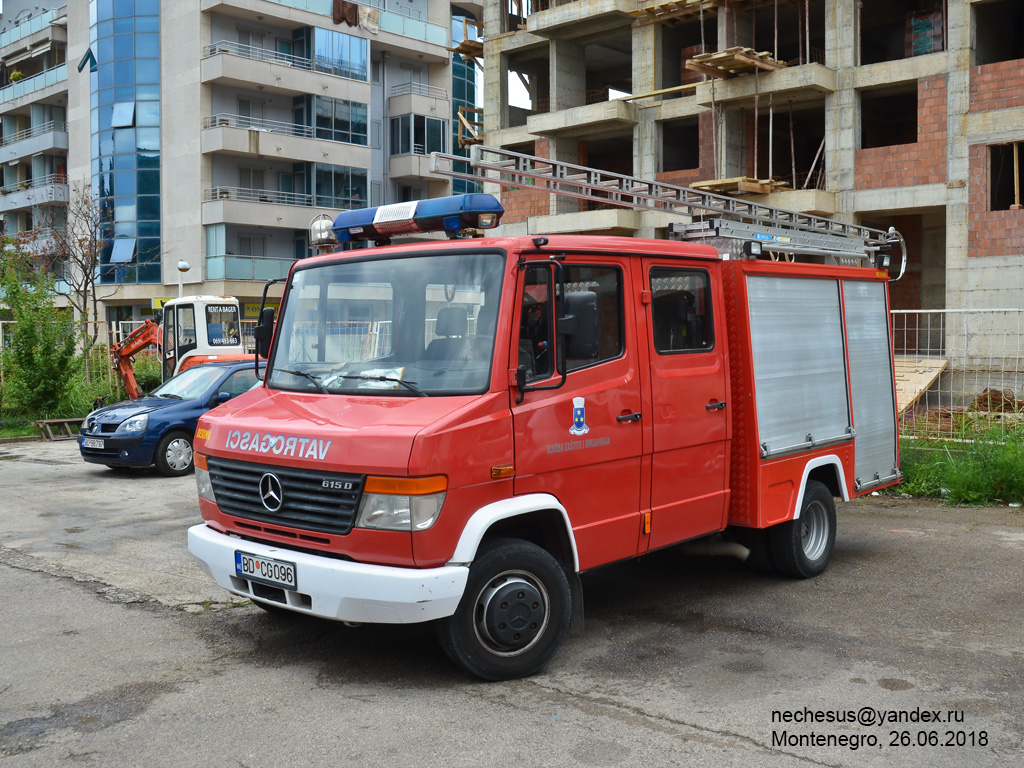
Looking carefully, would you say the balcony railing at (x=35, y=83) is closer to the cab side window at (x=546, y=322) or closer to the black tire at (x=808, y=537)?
the black tire at (x=808, y=537)

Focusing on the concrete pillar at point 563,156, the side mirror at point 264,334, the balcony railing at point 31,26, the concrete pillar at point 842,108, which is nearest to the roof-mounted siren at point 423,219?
the side mirror at point 264,334

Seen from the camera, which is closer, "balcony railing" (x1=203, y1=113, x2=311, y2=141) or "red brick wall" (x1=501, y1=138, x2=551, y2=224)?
"red brick wall" (x1=501, y1=138, x2=551, y2=224)

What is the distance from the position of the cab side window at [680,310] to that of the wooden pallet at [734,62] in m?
21.7

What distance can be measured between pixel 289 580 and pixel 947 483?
326 inches

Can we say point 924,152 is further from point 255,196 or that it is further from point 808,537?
point 255,196

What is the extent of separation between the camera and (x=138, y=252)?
147ft

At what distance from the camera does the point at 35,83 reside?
52625 mm

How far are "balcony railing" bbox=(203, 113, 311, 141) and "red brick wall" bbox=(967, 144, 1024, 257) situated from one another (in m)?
29.3

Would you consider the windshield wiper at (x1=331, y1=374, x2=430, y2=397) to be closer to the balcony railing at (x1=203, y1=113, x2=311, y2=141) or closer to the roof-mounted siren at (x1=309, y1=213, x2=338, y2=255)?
the roof-mounted siren at (x1=309, y1=213, x2=338, y2=255)

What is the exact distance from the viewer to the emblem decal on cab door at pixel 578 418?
5.57 metres

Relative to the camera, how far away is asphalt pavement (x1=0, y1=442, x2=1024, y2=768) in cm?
447

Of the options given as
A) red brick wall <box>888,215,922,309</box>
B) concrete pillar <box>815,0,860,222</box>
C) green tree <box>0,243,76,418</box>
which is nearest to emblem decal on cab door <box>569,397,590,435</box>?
green tree <box>0,243,76,418</box>

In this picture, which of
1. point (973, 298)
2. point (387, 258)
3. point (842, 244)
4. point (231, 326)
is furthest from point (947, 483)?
point (231, 326)

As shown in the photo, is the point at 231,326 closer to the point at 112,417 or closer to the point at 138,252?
the point at 112,417
